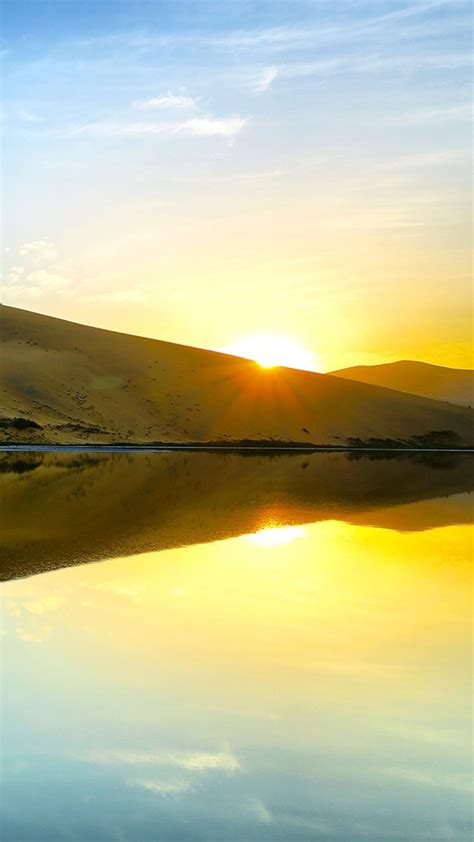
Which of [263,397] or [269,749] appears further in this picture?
[263,397]

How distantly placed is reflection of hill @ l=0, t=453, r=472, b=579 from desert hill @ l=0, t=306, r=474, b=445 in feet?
77.4

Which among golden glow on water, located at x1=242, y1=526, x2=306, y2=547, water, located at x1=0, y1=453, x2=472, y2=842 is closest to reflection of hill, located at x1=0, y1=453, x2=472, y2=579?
water, located at x1=0, y1=453, x2=472, y2=842

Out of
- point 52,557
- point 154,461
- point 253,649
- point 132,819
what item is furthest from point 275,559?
point 154,461

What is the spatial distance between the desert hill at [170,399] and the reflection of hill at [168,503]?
23.6 metres

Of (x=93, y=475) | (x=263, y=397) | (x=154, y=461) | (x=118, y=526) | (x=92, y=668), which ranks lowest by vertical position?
(x=92, y=668)

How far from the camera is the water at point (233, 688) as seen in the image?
230 inches

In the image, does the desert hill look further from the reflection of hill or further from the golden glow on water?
the golden glow on water

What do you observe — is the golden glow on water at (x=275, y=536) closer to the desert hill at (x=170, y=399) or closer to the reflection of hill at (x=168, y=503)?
the reflection of hill at (x=168, y=503)

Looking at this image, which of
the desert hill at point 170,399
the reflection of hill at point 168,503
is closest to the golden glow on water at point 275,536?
the reflection of hill at point 168,503

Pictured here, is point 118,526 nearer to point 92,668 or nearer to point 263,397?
point 92,668

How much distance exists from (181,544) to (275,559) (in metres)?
2.26

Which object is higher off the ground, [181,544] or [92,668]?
[181,544]

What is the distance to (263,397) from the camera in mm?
99750

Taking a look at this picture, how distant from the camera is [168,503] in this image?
2630 cm
